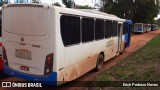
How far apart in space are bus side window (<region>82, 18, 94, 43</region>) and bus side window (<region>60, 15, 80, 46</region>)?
476 mm

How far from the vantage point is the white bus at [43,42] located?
6.51 meters

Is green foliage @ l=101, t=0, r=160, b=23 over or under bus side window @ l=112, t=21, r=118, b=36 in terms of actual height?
over

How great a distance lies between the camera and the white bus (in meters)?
6.51

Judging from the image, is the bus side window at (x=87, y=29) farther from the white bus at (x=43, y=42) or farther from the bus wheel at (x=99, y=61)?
the bus wheel at (x=99, y=61)

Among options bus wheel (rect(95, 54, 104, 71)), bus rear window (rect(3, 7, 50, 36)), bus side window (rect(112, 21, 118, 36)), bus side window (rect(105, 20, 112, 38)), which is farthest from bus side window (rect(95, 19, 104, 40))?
bus rear window (rect(3, 7, 50, 36))

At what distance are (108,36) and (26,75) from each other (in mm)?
5624

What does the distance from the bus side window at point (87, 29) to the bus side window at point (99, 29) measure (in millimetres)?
498

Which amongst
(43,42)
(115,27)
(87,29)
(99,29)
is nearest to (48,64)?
(43,42)

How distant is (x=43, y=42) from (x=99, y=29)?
393 cm

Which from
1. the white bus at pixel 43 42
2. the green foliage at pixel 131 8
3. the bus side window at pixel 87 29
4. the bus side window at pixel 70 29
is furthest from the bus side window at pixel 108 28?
the green foliage at pixel 131 8

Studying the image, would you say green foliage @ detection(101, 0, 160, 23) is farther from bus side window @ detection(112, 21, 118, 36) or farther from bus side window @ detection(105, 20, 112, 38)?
bus side window @ detection(105, 20, 112, 38)

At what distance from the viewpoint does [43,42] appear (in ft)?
21.6

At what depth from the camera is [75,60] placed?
25.5 feet

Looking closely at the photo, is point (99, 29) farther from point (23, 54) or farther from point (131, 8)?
point (131, 8)
